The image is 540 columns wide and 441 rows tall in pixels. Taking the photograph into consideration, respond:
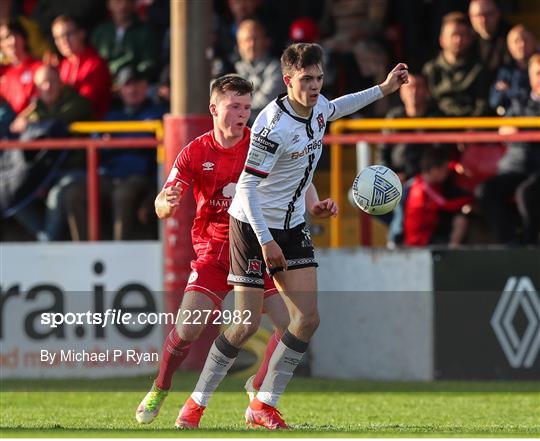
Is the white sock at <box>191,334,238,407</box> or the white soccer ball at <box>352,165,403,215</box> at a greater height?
the white soccer ball at <box>352,165,403,215</box>

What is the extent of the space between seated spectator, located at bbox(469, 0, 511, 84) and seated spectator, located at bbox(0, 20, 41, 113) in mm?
4228

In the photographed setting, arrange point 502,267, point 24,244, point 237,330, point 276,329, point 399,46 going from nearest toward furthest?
point 237,330 < point 276,329 < point 502,267 < point 24,244 < point 399,46

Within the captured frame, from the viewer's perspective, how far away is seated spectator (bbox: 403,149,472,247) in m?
12.4

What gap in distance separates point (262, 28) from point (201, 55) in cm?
82

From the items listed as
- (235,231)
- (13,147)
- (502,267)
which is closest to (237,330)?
(235,231)

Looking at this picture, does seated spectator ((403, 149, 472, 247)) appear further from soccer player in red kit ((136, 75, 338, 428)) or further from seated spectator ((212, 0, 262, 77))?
soccer player in red kit ((136, 75, 338, 428))

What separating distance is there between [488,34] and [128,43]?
355 centimetres

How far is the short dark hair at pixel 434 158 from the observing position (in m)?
12.4

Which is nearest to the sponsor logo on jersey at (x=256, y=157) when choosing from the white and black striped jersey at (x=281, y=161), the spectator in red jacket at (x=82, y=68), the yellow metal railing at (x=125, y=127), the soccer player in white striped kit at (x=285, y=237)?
the white and black striped jersey at (x=281, y=161)

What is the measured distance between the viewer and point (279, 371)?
8781 millimetres

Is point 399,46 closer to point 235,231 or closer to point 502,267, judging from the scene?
point 502,267

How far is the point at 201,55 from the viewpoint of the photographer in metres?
12.8

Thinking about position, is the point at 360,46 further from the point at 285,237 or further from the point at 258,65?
the point at 285,237

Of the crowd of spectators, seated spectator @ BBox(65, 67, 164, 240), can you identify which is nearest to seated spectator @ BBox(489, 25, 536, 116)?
the crowd of spectators
